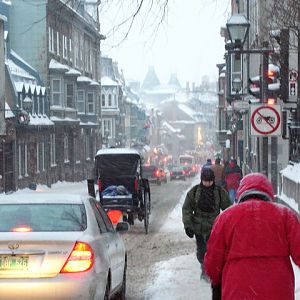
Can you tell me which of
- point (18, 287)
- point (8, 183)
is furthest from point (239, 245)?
point (8, 183)

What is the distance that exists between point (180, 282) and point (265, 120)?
13.9ft

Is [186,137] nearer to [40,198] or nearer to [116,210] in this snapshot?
[116,210]

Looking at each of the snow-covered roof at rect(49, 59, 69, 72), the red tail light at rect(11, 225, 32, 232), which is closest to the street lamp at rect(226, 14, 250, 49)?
the red tail light at rect(11, 225, 32, 232)

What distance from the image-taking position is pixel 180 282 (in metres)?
13.1

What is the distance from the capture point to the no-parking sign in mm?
16031

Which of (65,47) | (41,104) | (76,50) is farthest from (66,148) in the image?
(41,104)

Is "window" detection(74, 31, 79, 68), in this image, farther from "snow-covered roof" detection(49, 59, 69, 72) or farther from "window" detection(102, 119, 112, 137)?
"window" detection(102, 119, 112, 137)

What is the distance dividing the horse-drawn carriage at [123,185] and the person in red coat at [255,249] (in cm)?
1603

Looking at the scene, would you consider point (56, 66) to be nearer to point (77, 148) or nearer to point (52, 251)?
point (77, 148)

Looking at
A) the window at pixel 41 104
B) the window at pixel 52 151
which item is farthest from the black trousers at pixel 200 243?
the window at pixel 52 151

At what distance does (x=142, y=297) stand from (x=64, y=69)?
40395mm

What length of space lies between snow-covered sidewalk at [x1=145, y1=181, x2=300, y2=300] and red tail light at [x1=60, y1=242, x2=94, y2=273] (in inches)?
109

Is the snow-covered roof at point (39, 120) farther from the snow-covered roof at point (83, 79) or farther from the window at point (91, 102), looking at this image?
the window at point (91, 102)

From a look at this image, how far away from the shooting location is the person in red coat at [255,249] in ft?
19.1
